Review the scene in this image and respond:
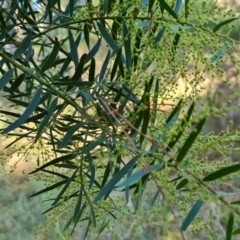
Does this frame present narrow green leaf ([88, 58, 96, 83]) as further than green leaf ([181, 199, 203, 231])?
Yes

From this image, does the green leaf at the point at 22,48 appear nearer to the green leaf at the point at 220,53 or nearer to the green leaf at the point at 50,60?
the green leaf at the point at 50,60

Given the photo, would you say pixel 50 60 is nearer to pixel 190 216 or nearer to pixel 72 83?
pixel 72 83

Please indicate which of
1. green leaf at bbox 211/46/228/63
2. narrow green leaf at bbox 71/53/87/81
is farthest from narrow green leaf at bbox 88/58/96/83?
green leaf at bbox 211/46/228/63

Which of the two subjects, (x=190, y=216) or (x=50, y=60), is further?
(x=50, y=60)

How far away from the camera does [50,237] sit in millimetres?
1913

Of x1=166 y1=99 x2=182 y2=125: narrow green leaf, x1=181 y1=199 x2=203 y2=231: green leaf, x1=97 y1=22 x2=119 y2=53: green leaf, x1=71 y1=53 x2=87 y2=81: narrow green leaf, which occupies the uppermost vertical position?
x1=97 y1=22 x2=119 y2=53: green leaf

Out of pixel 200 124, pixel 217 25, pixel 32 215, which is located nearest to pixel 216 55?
pixel 217 25

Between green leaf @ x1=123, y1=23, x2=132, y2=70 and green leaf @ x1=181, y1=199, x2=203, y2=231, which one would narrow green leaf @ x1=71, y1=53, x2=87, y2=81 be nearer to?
green leaf @ x1=123, y1=23, x2=132, y2=70

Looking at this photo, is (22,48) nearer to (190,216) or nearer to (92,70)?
(92,70)

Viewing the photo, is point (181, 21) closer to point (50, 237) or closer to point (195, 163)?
point (195, 163)

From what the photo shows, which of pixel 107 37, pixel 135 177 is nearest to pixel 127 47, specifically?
pixel 107 37

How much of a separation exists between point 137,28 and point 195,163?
130 mm

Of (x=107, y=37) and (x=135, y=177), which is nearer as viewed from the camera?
(x=135, y=177)

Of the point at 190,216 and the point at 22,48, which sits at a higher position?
the point at 22,48
